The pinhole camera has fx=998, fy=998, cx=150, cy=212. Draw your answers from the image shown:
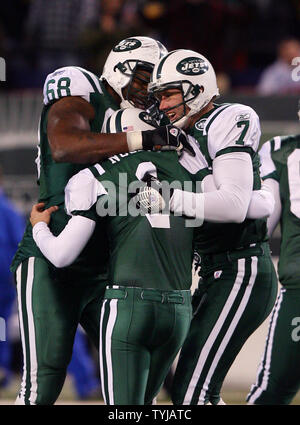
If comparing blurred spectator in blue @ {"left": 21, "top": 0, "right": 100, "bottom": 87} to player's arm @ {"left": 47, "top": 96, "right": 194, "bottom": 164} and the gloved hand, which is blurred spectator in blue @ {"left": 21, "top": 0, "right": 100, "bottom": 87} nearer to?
player's arm @ {"left": 47, "top": 96, "right": 194, "bottom": 164}

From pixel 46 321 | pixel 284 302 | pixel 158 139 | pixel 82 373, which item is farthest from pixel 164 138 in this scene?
pixel 82 373

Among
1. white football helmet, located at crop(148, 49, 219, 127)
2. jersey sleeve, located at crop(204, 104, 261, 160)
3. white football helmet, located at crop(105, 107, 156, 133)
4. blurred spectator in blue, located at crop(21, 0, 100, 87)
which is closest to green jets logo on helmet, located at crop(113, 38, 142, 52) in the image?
white football helmet, located at crop(148, 49, 219, 127)

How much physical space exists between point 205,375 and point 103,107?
3.84 ft

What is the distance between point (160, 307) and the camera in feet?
11.2

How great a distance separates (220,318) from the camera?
399 centimetres

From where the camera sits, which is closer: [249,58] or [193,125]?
[193,125]

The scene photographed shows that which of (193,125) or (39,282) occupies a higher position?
(193,125)

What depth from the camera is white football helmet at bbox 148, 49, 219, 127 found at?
12.6ft

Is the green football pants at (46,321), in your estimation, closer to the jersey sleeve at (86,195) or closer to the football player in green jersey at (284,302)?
the jersey sleeve at (86,195)

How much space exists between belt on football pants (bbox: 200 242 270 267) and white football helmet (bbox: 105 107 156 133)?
61 centimetres

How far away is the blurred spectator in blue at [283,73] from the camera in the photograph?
8094 millimetres
